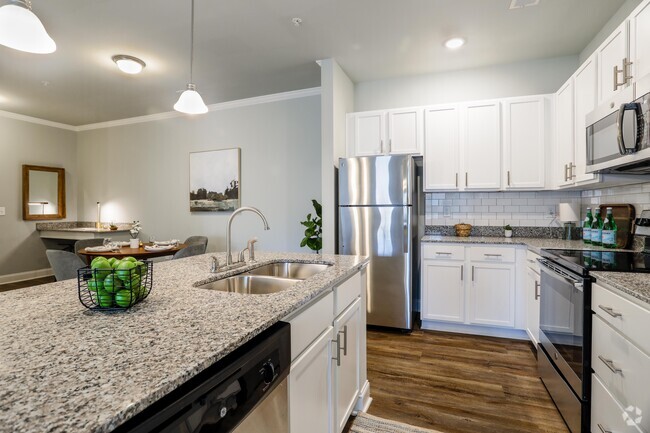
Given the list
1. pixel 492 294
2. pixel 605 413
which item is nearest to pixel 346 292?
pixel 605 413

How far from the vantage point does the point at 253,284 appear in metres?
1.68

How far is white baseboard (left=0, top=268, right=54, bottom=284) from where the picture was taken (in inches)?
205

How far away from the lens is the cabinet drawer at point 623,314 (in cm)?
121

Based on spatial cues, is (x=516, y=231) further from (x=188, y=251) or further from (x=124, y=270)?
(x=124, y=270)

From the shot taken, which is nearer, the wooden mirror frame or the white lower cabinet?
the white lower cabinet

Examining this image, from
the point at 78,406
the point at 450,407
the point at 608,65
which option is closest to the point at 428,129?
the point at 608,65

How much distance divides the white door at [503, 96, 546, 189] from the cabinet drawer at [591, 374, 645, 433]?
2.08 metres

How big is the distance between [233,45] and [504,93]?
110 inches

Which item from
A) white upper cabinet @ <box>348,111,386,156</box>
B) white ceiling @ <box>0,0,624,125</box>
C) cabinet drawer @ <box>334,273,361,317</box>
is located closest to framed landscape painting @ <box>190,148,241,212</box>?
white ceiling @ <box>0,0,624,125</box>

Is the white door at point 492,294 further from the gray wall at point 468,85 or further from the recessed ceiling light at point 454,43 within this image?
the recessed ceiling light at point 454,43

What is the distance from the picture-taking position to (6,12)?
141 cm

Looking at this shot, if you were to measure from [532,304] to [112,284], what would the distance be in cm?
301

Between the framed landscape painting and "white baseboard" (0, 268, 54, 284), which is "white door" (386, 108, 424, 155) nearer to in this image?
the framed landscape painting

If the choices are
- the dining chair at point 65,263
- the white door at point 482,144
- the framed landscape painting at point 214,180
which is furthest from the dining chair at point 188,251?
the white door at point 482,144
